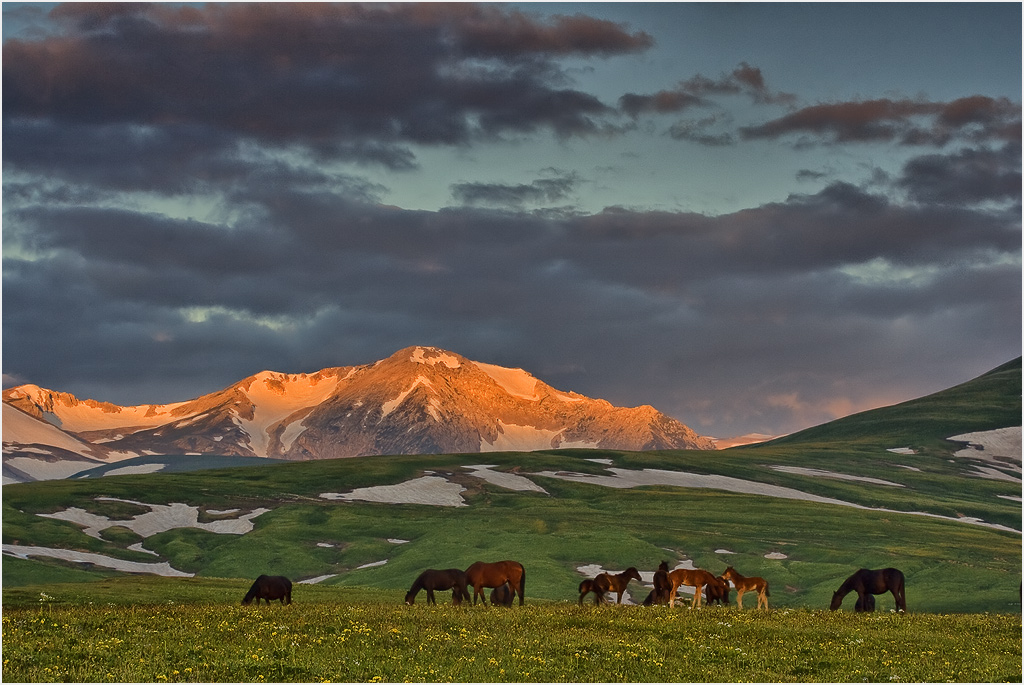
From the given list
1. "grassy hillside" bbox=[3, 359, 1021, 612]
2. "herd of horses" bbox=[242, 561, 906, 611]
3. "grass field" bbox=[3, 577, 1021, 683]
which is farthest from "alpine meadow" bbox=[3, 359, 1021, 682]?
"herd of horses" bbox=[242, 561, 906, 611]

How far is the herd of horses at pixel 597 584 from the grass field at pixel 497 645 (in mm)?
3227

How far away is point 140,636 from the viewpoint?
109 ft

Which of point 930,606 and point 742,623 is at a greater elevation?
point 742,623

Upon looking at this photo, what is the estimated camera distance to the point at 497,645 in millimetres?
32469

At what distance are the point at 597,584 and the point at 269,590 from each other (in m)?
16.0

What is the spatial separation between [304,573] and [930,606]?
69855 mm

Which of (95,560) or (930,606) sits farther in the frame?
(95,560)

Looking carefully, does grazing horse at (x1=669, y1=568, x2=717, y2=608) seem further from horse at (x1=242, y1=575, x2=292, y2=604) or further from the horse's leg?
horse at (x1=242, y1=575, x2=292, y2=604)

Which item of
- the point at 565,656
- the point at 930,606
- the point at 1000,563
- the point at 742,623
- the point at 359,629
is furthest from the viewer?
the point at 1000,563

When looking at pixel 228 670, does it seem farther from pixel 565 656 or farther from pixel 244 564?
pixel 244 564

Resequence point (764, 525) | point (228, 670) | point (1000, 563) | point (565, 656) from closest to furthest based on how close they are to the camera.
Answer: point (228, 670) < point (565, 656) < point (1000, 563) < point (764, 525)

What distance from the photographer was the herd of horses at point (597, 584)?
47.3 metres

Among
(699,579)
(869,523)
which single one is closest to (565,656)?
(699,579)

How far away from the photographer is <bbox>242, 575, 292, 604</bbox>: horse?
4866 cm
